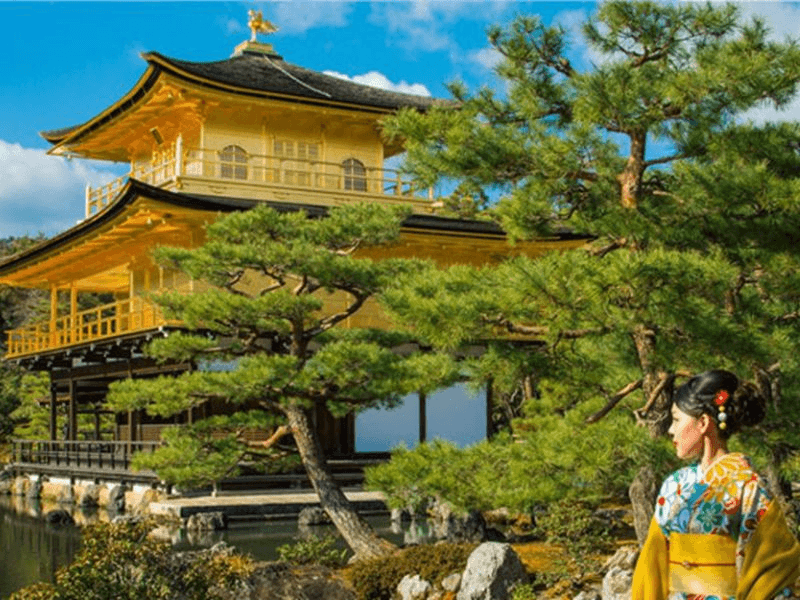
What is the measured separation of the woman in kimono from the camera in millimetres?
3441

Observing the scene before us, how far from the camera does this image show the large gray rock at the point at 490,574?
877 cm

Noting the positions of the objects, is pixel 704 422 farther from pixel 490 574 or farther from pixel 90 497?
pixel 90 497

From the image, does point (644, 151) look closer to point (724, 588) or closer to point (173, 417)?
point (724, 588)

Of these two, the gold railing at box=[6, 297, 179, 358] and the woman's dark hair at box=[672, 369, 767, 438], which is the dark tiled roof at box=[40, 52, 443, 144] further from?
the woman's dark hair at box=[672, 369, 767, 438]

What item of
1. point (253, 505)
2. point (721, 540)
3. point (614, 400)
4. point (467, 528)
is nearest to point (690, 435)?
point (721, 540)

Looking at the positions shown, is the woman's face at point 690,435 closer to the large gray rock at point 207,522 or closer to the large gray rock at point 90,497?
the large gray rock at point 207,522

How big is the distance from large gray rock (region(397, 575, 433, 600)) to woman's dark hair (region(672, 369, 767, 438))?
599 centimetres

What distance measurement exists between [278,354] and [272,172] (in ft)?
32.0

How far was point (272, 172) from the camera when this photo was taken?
21.8m

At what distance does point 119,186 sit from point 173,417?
521 centimetres

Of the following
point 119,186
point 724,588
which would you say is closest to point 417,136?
point 724,588

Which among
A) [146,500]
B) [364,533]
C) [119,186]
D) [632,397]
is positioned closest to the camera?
[632,397]

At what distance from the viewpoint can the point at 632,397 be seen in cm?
947

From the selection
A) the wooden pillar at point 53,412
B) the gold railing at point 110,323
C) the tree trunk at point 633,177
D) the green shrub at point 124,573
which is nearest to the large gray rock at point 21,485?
the wooden pillar at point 53,412
